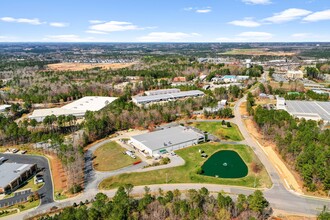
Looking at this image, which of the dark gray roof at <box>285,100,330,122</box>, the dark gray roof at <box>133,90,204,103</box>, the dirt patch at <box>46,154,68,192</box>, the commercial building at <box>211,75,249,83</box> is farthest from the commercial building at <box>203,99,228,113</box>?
the dirt patch at <box>46,154,68,192</box>

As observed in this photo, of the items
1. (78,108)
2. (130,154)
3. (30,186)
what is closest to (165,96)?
(78,108)

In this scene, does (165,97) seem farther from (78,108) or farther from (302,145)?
(302,145)

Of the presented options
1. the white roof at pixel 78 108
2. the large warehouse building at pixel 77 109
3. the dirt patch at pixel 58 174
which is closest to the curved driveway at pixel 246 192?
the dirt patch at pixel 58 174

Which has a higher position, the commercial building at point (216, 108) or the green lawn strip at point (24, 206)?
the commercial building at point (216, 108)

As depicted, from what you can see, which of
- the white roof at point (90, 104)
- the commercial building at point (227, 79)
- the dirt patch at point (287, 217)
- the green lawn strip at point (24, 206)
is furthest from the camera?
the commercial building at point (227, 79)

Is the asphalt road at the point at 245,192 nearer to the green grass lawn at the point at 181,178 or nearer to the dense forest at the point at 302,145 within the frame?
the green grass lawn at the point at 181,178

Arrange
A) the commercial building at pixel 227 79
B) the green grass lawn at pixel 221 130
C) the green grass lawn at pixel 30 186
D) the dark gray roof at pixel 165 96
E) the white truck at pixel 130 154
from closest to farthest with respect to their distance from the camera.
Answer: the green grass lawn at pixel 30 186, the white truck at pixel 130 154, the green grass lawn at pixel 221 130, the dark gray roof at pixel 165 96, the commercial building at pixel 227 79

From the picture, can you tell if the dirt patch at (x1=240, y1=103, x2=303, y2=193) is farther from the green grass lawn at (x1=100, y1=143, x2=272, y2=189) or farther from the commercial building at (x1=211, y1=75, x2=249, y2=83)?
the commercial building at (x1=211, y1=75, x2=249, y2=83)
